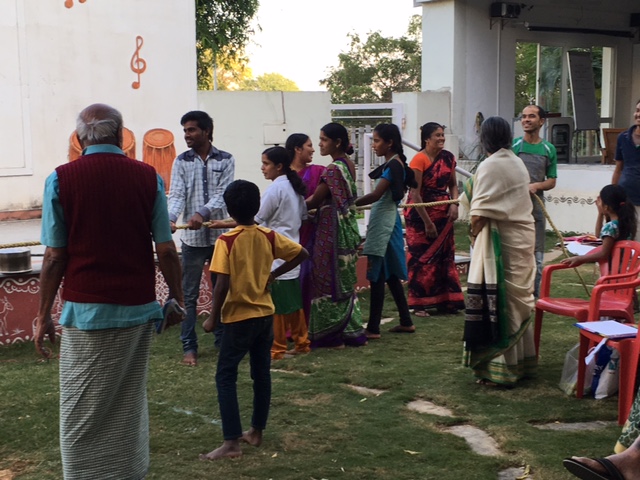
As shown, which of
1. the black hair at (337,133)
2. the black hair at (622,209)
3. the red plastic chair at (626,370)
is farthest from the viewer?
the black hair at (337,133)

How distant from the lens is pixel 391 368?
5.93 m

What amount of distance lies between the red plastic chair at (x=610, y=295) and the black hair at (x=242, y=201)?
7.05 ft

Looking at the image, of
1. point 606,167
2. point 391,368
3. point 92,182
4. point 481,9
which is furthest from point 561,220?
point 92,182

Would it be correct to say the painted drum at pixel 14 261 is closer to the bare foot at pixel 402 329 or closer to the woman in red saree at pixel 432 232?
the bare foot at pixel 402 329

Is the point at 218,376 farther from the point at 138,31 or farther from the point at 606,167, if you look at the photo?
the point at 606,167

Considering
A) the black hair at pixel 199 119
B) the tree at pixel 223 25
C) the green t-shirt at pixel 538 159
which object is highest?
the tree at pixel 223 25

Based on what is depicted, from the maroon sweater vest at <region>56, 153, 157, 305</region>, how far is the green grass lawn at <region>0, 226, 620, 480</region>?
1082 mm

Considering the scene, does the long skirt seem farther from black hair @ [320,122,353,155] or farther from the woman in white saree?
black hair @ [320,122,353,155]

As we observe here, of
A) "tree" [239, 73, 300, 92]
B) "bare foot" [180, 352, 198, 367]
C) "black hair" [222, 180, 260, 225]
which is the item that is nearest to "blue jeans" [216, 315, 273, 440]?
"black hair" [222, 180, 260, 225]

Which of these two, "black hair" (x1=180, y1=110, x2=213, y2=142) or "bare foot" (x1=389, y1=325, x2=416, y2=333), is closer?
"black hair" (x1=180, y1=110, x2=213, y2=142)

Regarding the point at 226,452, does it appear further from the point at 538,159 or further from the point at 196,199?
the point at 538,159

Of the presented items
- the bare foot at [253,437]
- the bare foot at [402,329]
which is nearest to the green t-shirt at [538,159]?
the bare foot at [402,329]

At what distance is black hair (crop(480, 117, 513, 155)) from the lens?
538 centimetres

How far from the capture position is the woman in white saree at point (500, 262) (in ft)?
17.4
